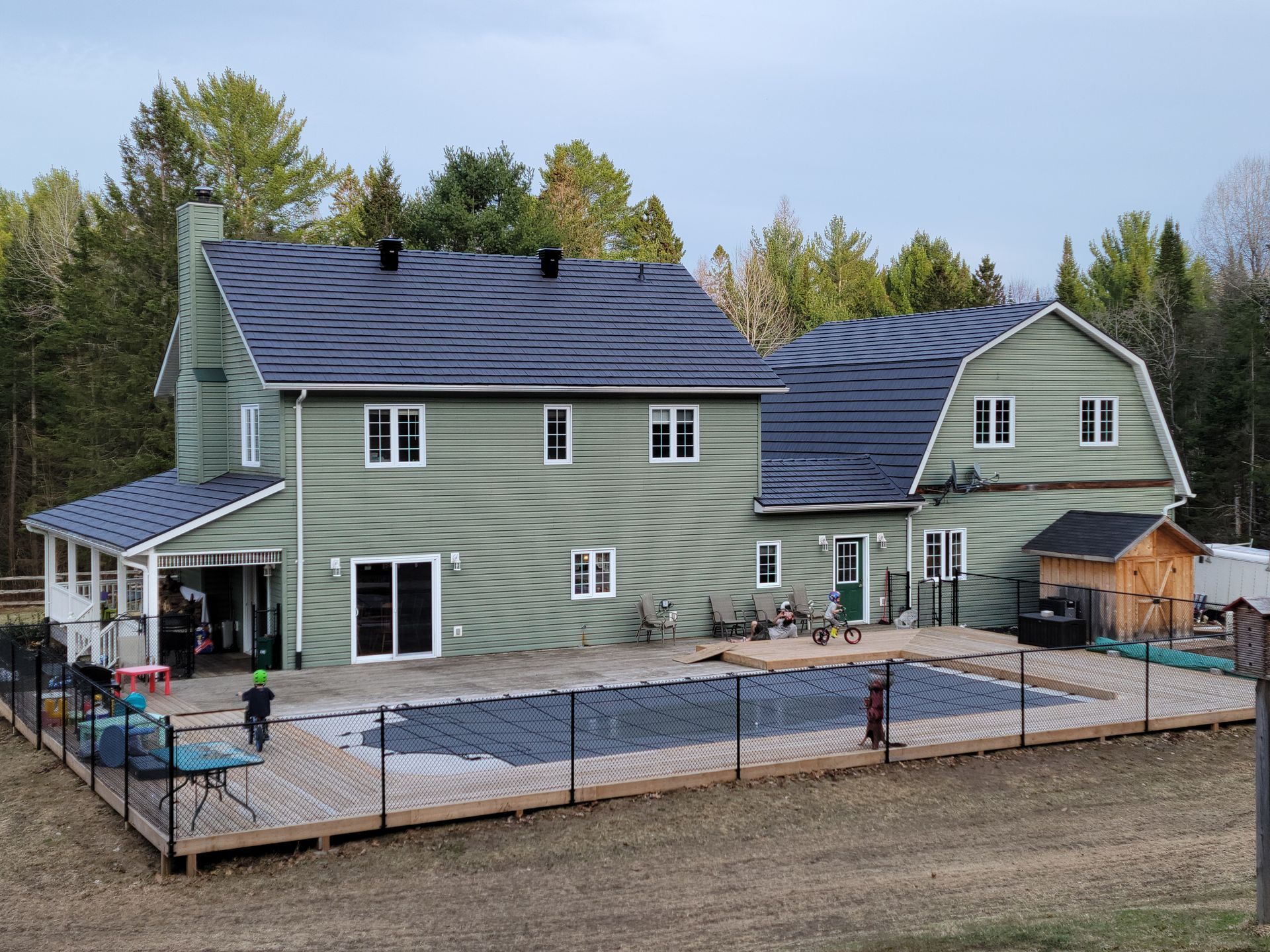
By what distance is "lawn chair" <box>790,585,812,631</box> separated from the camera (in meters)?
27.7

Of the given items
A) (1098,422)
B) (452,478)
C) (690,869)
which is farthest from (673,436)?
(690,869)

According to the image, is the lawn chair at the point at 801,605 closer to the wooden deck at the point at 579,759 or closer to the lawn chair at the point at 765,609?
the lawn chair at the point at 765,609

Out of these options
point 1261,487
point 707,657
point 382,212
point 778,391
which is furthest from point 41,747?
point 1261,487

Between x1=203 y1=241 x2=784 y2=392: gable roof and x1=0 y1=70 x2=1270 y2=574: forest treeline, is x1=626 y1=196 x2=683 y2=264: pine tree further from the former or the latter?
x1=203 y1=241 x2=784 y2=392: gable roof

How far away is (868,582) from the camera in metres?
29.1

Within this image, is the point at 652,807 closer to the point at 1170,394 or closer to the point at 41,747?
the point at 41,747

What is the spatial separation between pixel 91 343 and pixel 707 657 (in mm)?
30122

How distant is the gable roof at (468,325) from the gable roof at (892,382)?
4.00m

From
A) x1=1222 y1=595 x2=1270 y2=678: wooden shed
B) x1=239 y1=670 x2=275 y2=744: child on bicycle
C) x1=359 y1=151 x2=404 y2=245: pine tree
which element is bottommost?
x1=239 y1=670 x2=275 y2=744: child on bicycle

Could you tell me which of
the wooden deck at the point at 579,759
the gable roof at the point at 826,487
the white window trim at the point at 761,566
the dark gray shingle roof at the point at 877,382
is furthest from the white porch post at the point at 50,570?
the dark gray shingle roof at the point at 877,382

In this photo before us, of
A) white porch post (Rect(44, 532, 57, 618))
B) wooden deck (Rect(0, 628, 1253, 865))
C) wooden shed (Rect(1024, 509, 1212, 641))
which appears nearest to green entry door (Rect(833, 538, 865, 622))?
wooden shed (Rect(1024, 509, 1212, 641))

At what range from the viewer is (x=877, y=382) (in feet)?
105

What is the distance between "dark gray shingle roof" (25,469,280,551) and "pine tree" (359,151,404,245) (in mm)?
26896

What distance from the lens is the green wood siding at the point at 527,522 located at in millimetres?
24031
